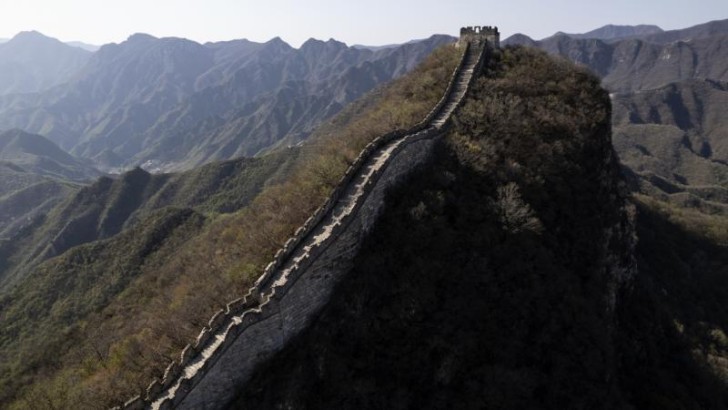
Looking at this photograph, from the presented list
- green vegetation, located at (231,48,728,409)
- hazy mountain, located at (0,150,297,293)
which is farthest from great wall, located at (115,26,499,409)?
hazy mountain, located at (0,150,297,293)

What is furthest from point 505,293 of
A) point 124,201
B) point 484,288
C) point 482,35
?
point 124,201

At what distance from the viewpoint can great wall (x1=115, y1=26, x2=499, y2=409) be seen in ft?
60.2

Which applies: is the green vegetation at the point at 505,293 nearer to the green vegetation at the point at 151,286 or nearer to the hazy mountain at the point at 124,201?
the green vegetation at the point at 151,286

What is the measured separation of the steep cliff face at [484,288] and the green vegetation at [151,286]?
4025mm

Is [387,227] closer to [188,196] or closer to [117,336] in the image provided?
[117,336]

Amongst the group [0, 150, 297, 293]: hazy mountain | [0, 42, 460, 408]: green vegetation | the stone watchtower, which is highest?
the stone watchtower

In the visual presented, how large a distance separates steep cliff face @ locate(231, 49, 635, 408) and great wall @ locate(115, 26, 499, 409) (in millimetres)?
804

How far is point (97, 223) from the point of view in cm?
13375

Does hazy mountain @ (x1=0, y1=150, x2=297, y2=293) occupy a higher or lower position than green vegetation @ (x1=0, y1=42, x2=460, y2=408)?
lower

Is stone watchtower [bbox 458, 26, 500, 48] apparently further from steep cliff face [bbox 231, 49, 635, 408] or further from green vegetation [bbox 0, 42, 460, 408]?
steep cliff face [bbox 231, 49, 635, 408]

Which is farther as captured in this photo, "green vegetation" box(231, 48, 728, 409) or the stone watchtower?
the stone watchtower

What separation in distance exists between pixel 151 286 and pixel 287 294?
1115 inches

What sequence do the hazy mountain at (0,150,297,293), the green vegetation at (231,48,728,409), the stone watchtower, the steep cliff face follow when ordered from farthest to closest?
the hazy mountain at (0,150,297,293) → the stone watchtower → the green vegetation at (231,48,728,409) → the steep cliff face

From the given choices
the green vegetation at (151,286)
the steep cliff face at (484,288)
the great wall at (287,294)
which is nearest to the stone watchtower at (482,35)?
the green vegetation at (151,286)
